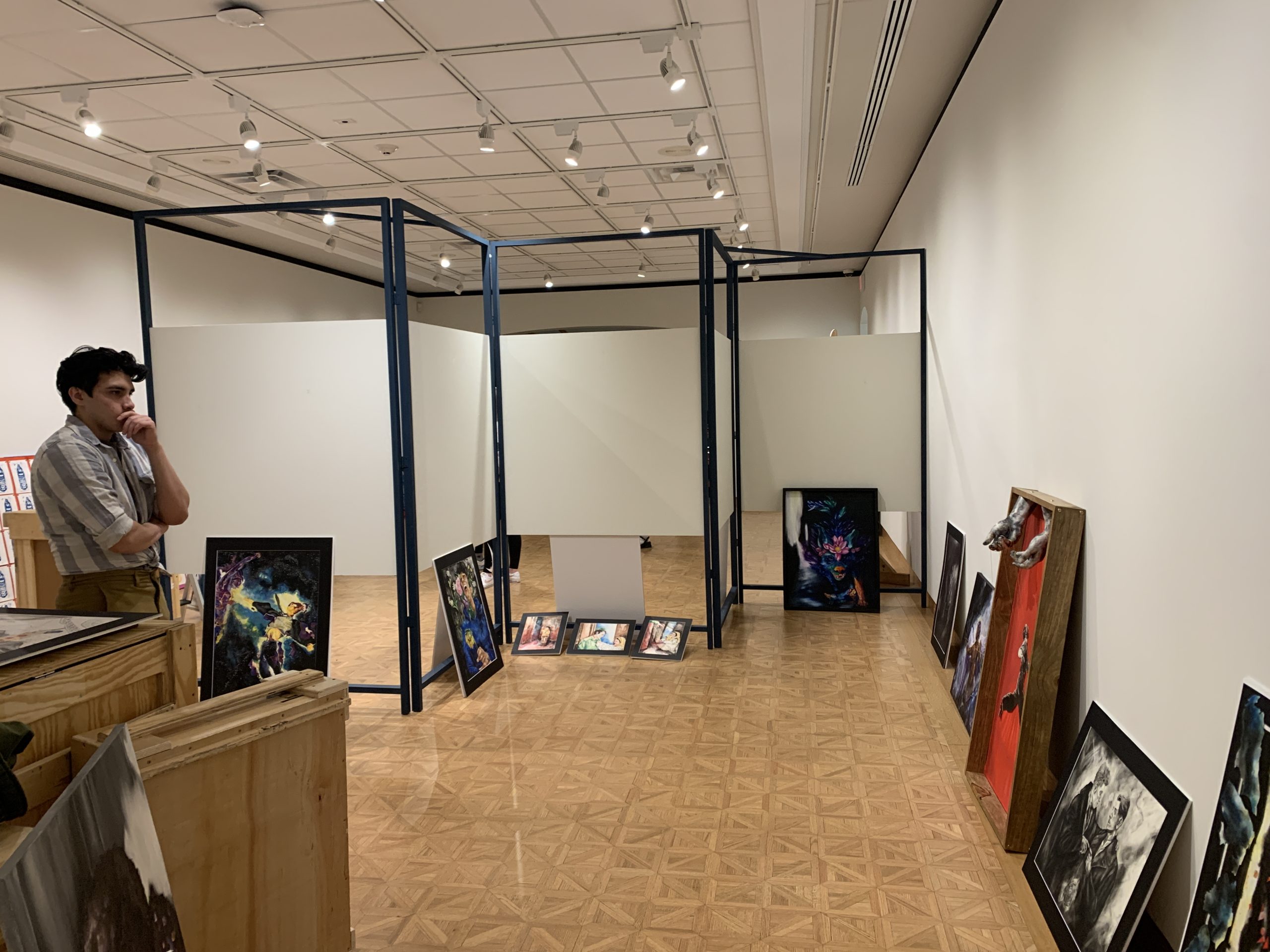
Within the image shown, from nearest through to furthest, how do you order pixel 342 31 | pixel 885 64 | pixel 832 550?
pixel 342 31, pixel 885 64, pixel 832 550

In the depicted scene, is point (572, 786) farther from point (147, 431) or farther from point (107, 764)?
point (107, 764)

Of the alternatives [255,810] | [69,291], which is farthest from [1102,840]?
[69,291]

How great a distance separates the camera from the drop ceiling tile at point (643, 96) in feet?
16.6

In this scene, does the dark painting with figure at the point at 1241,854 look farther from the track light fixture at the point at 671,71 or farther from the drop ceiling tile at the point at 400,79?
the drop ceiling tile at the point at 400,79

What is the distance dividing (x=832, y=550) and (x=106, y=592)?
455 centimetres

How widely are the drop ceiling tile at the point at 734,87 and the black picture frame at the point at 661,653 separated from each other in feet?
10.4

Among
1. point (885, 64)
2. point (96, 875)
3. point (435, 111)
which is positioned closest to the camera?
point (96, 875)

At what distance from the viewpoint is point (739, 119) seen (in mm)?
5734

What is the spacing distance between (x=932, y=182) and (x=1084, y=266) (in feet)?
11.3

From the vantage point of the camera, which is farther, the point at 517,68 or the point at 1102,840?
the point at 517,68

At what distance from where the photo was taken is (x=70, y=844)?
1.05 m

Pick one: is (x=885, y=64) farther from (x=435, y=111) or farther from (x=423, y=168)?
(x=423, y=168)

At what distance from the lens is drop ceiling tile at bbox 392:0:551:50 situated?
13.1ft

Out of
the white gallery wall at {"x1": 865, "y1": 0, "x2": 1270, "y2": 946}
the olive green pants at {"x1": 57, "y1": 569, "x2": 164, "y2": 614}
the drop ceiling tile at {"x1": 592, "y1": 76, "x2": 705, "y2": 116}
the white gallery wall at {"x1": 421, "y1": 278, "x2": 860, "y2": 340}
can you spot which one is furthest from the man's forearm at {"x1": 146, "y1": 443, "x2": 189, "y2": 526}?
the white gallery wall at {"x1": 421, "y1": 278, "x2": 860, "y2": 340}
